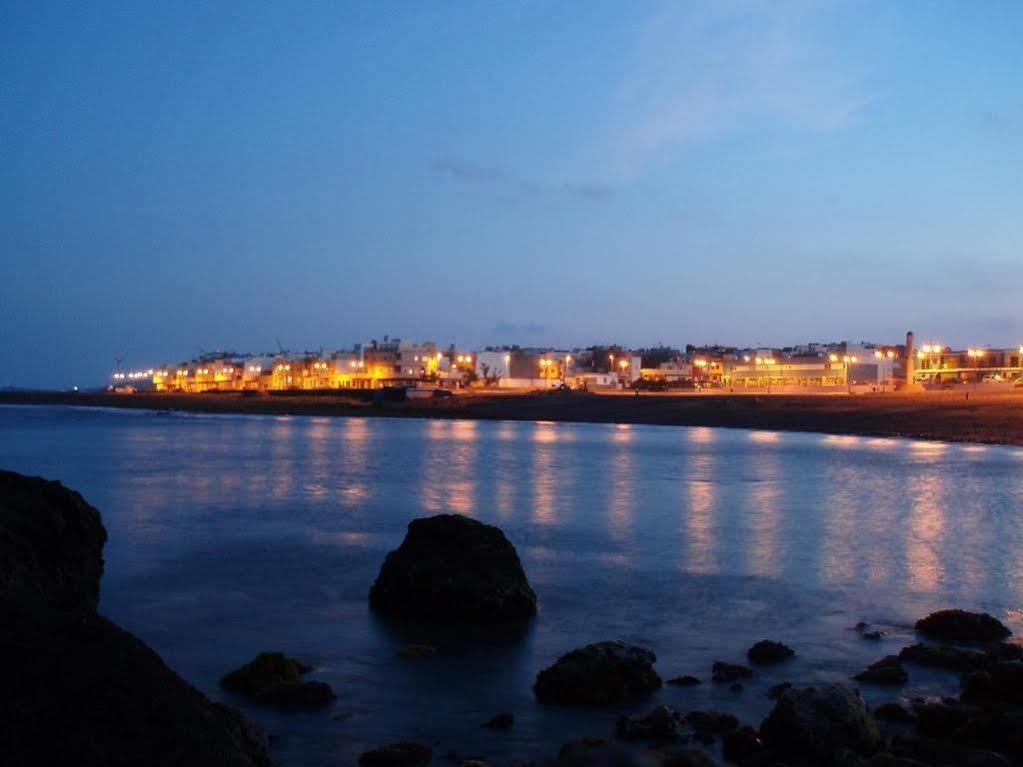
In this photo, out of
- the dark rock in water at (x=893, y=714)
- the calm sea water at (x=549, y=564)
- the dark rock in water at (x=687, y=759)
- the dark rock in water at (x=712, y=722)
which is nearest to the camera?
the dark rock in water at (x=687, y=759)

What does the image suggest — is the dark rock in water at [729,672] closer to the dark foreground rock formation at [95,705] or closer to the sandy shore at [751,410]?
the dark foreground rock formation at [95,705]

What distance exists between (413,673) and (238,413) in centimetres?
10811

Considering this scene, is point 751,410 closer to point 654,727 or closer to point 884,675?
point 884,675

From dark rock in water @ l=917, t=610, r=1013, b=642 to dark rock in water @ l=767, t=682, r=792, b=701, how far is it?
3.22 m

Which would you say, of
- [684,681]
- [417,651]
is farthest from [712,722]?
[417,651]

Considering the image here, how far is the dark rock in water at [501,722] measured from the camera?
8.81 metres

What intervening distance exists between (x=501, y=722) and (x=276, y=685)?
7.51ft

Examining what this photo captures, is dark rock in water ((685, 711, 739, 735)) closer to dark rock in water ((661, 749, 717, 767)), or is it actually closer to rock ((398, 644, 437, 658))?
dark rock in water ((661, 749, 717, 767))

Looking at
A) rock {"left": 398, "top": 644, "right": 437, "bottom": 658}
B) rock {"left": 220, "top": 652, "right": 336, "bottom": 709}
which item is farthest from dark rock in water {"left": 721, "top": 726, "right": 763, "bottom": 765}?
rock {"left": 398, "top": 644, "right": 437, "bottom": 658}

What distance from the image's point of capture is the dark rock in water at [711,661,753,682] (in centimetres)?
1007

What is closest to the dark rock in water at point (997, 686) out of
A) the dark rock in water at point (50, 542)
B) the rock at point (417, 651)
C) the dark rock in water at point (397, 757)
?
the dark rock in water at point (397, 757)

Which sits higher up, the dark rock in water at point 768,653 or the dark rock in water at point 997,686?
the dark rock in water at point 997,686

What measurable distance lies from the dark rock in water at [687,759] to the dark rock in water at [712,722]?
Answer: 123 centimetres

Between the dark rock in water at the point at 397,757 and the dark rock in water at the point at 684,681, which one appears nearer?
the dark rock in water at the point at 397,757
